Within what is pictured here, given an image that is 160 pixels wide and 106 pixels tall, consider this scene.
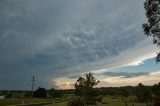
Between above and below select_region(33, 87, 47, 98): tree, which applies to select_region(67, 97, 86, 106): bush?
below

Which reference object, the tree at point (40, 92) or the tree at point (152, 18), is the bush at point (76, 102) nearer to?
the tree at point (152, 18)

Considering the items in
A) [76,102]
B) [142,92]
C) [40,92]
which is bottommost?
[76,102]

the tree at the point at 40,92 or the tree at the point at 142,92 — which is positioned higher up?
the tree at the point at 40,92

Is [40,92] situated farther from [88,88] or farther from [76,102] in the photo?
[76,102]

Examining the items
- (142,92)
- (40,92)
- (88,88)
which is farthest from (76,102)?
(40,92)

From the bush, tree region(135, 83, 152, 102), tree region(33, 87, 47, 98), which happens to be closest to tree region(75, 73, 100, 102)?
the bush

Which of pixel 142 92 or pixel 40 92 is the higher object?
pixel 40 92

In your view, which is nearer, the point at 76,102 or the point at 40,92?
the point at 76,102

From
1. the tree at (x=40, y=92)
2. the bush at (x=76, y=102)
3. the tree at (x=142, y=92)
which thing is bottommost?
the bush at (x=76, y=102)

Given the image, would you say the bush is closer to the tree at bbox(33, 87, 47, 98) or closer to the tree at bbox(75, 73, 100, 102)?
the tree at bbox(75, 73, 100, 102)

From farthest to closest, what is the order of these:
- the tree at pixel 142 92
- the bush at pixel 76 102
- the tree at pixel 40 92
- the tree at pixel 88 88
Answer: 1. the tree at pixel 40 92
2. the tree at pixel 142 92
3. the tree at pixel 88 88
4. the bush at pixel 76 102

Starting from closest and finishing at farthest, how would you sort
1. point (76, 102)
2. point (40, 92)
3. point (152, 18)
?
A: point (152, 18), point (76, 102), point (40, 92)

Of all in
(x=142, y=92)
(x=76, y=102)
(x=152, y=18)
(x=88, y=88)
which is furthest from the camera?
(x=142, y=92)

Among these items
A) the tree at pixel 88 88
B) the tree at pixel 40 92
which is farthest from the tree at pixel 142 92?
the tree at pixel 40 92
